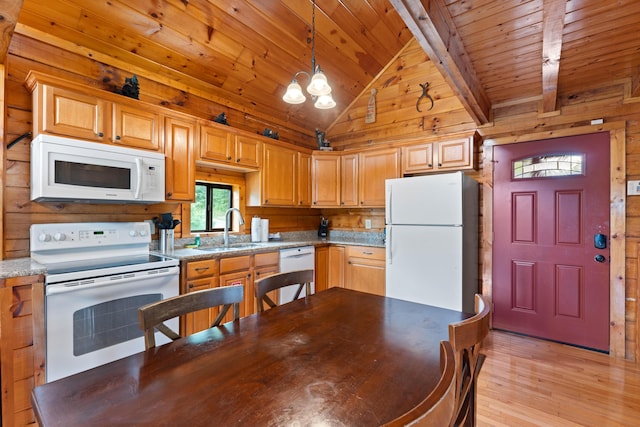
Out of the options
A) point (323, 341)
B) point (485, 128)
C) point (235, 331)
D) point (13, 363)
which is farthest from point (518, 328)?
point (13, 363)

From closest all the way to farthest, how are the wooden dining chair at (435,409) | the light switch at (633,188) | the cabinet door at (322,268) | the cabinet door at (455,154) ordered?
the wooden dining chair at (435,409) → the light switch at (633,188) → the cabinet door at (455,154) → the cabinet door at (322,268)

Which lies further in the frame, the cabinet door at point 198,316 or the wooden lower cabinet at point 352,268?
the wooden lower cabinet at point 352,268

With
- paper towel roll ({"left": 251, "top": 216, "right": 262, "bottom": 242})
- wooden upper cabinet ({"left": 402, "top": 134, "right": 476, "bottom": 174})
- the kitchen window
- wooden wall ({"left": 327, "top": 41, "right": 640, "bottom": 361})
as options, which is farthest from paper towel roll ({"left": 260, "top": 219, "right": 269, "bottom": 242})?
wooden upper cabinet ({"left": 402, "top": 134, "right": 476, "bottom": 174})

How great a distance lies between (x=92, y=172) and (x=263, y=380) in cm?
213

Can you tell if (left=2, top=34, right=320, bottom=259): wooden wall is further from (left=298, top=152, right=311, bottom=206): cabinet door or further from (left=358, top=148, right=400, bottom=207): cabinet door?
(left=358, top=148, right=400, bottom=207): cabinet door

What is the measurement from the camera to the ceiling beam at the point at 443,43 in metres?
1.57

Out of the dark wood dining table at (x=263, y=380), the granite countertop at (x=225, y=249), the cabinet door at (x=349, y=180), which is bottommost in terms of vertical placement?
the dark wood dining table at (x=263, y=380)

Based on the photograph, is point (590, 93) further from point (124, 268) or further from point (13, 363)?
point (13, 363)

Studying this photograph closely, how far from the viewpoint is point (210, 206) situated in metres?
3.45

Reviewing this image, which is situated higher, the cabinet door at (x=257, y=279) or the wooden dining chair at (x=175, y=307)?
the wooden dining chair at (x=175, y=307)

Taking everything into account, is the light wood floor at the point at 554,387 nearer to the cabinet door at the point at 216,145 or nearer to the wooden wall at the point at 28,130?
the cabinet door at the point at 216,145

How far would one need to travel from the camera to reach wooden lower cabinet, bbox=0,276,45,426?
5.25ft

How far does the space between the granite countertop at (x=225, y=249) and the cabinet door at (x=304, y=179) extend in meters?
0.55

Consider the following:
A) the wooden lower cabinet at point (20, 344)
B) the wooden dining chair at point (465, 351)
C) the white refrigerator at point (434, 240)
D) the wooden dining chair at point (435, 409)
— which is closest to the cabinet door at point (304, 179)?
the white refrigerator at point (434, 240)
